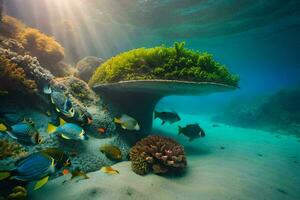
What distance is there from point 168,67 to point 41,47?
23.0ft

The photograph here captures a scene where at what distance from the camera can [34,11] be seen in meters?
21.0

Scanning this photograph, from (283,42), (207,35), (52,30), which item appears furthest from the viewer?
(283,42)

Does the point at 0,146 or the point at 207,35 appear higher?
the point at 207,35

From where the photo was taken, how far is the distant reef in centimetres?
1934

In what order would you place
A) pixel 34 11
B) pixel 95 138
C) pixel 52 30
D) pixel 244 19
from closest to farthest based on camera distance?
1. pixel 95 138
2. pixel 52 30
3. pixel 34 11
4. pixel 244 19

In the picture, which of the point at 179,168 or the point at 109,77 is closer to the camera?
the point at 179,168

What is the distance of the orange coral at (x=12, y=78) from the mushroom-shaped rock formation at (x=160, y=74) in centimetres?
233

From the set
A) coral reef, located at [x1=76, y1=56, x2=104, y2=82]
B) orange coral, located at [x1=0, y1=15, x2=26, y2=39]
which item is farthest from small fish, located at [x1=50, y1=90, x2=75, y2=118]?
orange coral, located at [x1=0, y1=15, x2=26, y2=39]

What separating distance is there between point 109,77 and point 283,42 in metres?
39.2

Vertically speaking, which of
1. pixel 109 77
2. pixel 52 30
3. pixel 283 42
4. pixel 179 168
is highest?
pixel 283 42

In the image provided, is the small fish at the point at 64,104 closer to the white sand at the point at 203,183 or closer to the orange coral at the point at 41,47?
the white sand at the point at 203,183

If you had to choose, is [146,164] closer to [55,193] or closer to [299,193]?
[55,193]

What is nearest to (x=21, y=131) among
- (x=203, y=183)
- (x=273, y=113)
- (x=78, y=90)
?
(x=78, y=90)

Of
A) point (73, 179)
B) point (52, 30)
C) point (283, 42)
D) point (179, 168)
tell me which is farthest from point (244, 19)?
point (73, 179)
